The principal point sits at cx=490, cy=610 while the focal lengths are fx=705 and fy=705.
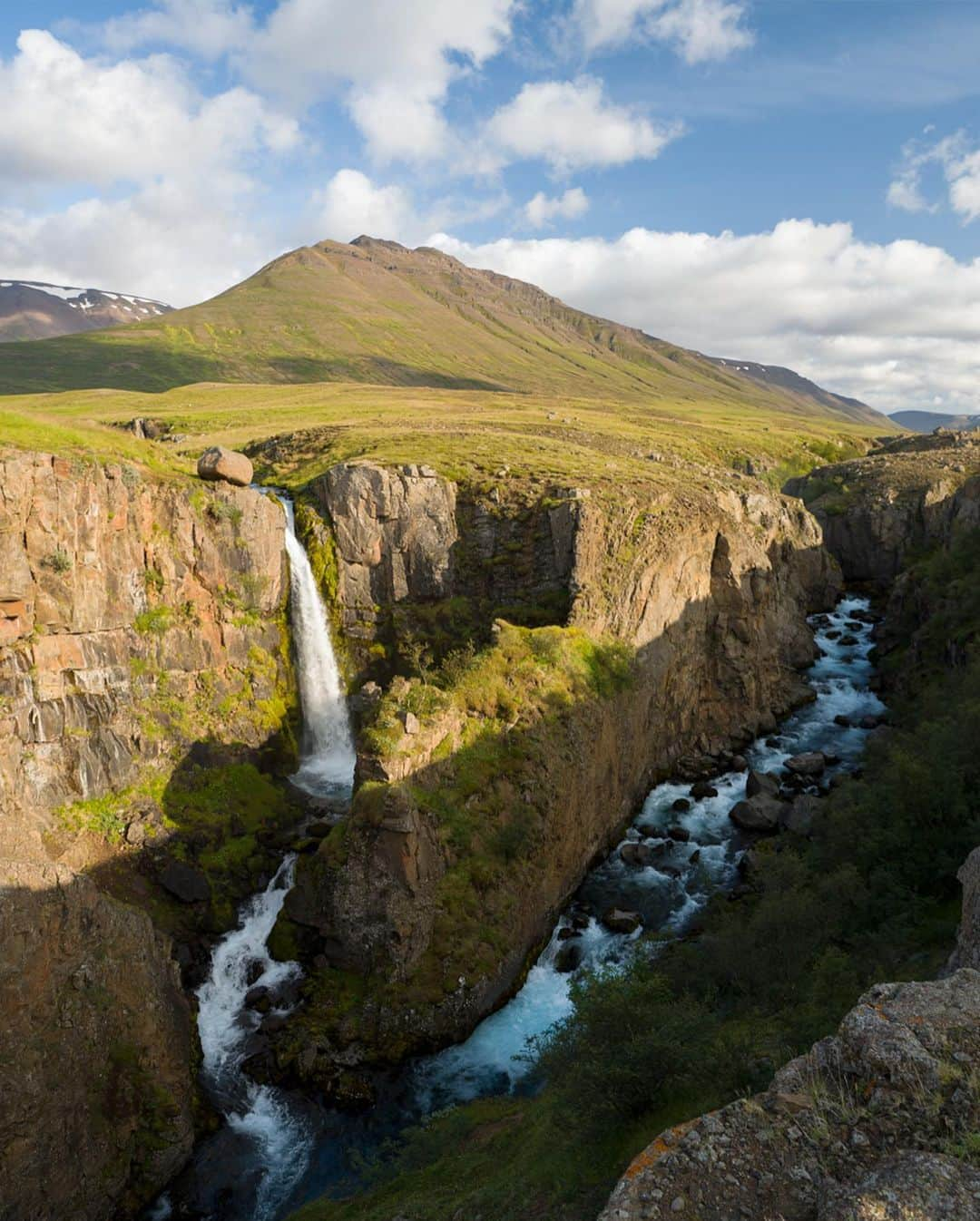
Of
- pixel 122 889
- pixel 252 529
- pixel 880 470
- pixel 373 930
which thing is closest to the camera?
pixel 373 930

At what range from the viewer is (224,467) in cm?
3631

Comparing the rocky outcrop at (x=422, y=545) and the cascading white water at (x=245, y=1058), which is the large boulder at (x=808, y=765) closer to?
the rocky outcrop at (x=422, y=545)

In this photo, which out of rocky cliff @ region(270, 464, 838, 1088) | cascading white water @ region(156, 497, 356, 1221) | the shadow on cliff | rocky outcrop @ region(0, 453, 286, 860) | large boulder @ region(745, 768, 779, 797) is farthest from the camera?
large boulder @ region(745, 768, 779, 797)

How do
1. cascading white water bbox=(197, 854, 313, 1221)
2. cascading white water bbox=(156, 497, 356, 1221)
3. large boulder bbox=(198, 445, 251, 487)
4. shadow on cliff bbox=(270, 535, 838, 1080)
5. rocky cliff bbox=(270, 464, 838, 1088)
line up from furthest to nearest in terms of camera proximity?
large boulder bbox=(198, 445, 251, 487) → rocky cliff bbox=(270, 464, 838, 1088) → shadow on cliff bbox=(270, 535, 838, 1080) → cascading white water bbox=(197, 854, 313, 1221) → cascading white water bbox=(156, 497, 356, 1221)

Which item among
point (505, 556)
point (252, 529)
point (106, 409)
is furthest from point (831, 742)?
point (106, 409)

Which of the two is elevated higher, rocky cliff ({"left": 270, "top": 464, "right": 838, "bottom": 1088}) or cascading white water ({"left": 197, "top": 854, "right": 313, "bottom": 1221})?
rocky cliff ({"left": 270, "top": 464, "right": 838, "bottom": 1088})

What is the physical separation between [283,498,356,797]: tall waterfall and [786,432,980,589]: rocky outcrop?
151ft

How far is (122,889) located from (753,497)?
152ft

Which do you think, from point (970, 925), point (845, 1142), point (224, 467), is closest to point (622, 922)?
point (970, 925)

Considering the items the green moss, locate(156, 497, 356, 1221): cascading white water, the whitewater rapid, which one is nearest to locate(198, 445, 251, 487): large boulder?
the green moss

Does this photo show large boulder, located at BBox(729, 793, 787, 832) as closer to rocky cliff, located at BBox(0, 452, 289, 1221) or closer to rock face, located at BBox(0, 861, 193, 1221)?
rocky cliff, located at BBox(0, 452, 289, 1221)

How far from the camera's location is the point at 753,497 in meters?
52.6

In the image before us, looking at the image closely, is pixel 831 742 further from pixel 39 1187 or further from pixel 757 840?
pixel 39 1187

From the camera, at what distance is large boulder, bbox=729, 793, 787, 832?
32594 mm
